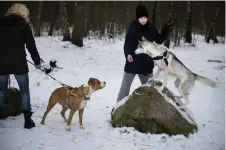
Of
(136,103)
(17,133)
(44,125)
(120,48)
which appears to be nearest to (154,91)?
(136,103)

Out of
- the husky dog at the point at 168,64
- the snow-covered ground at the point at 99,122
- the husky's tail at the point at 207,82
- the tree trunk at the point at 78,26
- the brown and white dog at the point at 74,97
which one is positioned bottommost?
the snow-covered ground at the point at 99,122

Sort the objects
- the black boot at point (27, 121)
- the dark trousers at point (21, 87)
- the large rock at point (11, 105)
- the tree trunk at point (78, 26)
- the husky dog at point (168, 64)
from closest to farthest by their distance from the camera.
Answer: the dark trousers at point (21, 87) → the black boot at point (27, 121) → the husky dog at point (168, 64) → the large rock at point (11, 105) → the tree trunk at point (78, 26)

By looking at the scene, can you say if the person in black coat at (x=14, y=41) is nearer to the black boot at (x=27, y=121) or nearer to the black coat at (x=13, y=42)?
the black coat at (x=13, y=42)

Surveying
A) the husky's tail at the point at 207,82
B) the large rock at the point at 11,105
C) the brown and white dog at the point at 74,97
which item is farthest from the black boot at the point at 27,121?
the husky's tail at the point at 207,82

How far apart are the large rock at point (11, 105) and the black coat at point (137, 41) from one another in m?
2.56

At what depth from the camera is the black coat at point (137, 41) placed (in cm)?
626

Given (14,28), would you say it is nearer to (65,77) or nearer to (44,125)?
(44,125)

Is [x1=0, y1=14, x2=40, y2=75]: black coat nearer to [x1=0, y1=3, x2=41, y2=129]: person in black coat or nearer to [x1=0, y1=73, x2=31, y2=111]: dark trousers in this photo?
[x1=0, y1=3, x2=41, y2=129]: person in black coat

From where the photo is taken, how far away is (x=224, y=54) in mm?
18641

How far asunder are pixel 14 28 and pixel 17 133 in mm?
1917

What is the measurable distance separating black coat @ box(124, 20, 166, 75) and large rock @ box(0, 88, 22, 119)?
256 centimetres

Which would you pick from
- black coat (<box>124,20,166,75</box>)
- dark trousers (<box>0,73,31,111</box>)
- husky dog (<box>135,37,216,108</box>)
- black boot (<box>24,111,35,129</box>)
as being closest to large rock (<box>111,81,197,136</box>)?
husky dog (<box>135,37,216,108</box>)

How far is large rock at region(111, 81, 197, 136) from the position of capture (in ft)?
19.6

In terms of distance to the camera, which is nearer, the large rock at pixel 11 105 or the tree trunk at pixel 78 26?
the large rock at pixel 11 105
